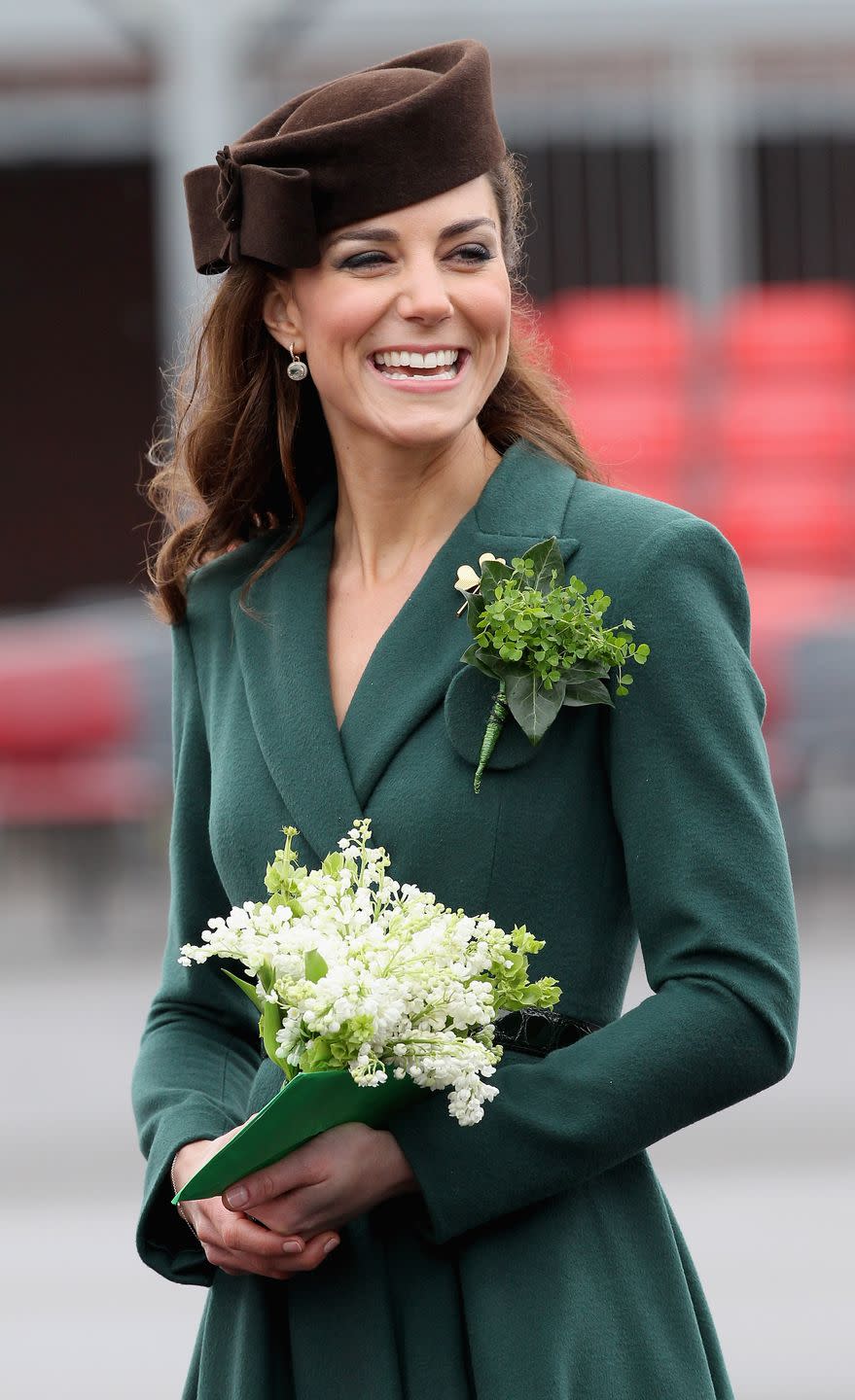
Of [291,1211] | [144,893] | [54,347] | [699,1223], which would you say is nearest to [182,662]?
[291,1211]

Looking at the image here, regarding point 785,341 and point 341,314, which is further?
point 785,341

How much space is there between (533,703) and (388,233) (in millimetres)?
474

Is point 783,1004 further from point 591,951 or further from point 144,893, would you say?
point 144,893

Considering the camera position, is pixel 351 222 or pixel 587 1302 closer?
pixel 587 1302

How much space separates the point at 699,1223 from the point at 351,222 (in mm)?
3937

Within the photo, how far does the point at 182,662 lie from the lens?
7.61 ft

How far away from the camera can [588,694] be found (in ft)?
6.19

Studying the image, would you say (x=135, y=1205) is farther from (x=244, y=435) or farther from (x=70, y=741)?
(x=70, y=741)

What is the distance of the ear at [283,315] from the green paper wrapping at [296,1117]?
0.80 meters

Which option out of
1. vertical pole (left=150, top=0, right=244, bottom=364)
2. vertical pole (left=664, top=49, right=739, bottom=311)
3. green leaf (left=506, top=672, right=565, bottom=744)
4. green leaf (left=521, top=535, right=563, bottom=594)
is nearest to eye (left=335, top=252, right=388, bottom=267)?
green leaf (left=521, top=535, right=563, bottom=594)

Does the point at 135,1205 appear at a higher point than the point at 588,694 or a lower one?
lower

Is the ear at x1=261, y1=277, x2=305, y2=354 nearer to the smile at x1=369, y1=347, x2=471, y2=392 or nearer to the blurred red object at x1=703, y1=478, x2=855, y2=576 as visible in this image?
the smile at x1=369, y1=347, x2=471, y2=392

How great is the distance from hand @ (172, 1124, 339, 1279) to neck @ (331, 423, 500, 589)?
615mm

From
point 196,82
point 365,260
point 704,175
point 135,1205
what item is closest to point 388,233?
point 365,260
